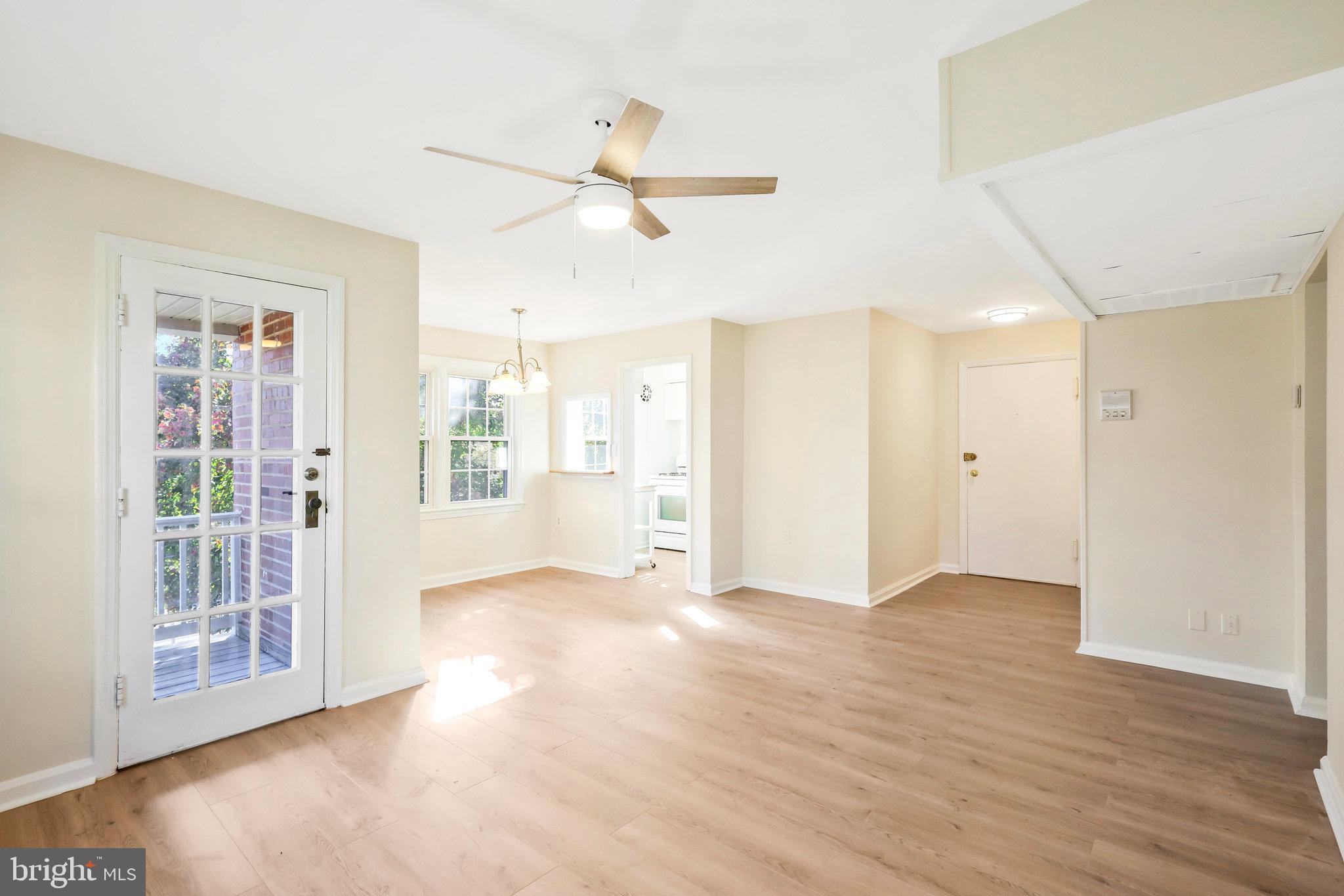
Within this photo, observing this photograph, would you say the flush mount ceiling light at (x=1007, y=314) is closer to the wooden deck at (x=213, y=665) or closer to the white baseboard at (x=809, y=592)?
the white baseboard at (x=809, y=592)

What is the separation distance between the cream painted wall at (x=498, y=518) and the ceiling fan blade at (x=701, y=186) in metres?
4.27

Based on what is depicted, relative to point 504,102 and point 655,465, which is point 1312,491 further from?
point 655,465

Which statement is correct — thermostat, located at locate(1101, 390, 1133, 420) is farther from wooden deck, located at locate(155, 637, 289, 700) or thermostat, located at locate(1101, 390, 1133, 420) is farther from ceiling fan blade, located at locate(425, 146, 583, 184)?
wooden deck, located at locate(155, 637, 289, 700)

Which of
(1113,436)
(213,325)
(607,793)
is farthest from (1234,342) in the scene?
(213,325)

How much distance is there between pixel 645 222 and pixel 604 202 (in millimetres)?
334

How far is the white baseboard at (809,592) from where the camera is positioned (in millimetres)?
5145

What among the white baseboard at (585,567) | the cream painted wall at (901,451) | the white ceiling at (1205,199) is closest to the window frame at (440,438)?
the white baseboard at (585,567)

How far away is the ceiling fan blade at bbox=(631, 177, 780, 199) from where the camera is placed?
6.70 feet

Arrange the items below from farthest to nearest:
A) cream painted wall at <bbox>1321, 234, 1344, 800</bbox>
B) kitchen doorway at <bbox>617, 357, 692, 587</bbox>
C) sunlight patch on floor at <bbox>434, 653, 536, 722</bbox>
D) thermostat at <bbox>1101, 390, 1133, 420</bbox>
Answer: kitchen doorway at <bbox>617, 357, 692, 587</bbox> < thermostat at <bbox>1101, 390, 1133, 420</bbox> < sunlight patch on floor at <bbox>434, 653, 536, 722</bbox> < cream painted wall at <bbox>1321, 234, 1344, 800</bbox>

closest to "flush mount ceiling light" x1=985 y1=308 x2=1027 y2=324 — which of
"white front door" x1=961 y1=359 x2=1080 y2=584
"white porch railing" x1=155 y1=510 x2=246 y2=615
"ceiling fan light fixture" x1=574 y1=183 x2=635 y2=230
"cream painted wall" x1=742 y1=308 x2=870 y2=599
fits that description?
"white front door" x1=961 y1=359 x2=1080 y2=584

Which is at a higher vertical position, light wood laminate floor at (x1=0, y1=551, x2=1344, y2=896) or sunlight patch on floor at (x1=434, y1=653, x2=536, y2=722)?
sunlight patch on floor at (x1=434, y1=653, x2=536, y2=722)

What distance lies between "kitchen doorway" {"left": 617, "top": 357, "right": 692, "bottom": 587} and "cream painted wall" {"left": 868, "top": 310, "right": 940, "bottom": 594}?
1.63 metres

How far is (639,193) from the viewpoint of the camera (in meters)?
2.20

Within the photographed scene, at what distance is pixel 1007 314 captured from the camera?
5.30m
